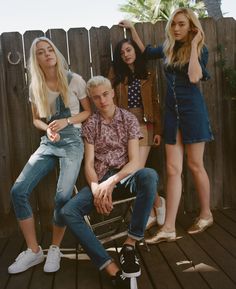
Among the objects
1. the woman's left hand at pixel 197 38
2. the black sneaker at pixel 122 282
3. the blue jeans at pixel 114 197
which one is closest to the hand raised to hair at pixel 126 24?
the woman's left hand at pixel 197 38

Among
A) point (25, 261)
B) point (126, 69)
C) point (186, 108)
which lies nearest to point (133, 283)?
point (25, 261)

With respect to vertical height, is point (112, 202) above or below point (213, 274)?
above

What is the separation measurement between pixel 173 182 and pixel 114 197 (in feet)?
2.51

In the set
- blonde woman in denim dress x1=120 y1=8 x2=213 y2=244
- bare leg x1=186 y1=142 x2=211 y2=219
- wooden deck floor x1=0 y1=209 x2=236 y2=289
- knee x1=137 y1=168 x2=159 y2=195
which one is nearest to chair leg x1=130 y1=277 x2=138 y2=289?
wooden deck floor x1=0 y1=209 x2=236 y2=289

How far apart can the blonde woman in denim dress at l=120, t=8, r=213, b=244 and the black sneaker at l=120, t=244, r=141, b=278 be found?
775 millimetres

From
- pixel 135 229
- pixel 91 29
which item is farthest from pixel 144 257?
pixel 91 29

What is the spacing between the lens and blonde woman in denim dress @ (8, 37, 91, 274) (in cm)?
337

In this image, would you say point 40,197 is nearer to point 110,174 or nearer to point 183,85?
point 110,174

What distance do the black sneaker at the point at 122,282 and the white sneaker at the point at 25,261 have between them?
841 mm

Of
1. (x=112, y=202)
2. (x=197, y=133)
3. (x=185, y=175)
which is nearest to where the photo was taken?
(x=112, y=202)

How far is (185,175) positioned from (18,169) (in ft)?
6.22

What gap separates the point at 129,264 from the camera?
2.83 metres

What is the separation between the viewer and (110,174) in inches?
134

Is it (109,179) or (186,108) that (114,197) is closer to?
(109,179)
